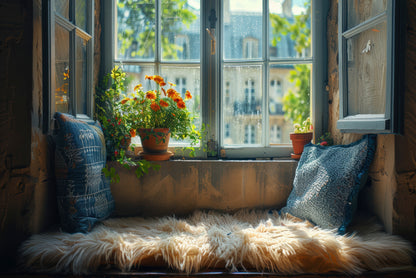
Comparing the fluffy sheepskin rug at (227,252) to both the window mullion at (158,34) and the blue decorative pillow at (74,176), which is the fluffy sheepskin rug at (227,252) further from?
the window mullion at (158,34)

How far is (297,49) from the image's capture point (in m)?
4.61

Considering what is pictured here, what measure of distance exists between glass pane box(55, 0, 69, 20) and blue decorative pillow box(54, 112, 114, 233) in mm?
636

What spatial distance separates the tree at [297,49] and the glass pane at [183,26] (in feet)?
2.60

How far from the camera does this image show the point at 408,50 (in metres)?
1.35

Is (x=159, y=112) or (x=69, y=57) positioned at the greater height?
(x=69, y=57)

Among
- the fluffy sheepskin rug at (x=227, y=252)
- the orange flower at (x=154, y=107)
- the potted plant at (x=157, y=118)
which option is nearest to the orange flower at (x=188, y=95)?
the potted plant at (x=157, y=118)

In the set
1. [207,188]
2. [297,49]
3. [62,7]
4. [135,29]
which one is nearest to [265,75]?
[207,188]

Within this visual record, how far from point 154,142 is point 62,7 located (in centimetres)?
100

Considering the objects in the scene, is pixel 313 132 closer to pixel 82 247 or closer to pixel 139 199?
pixel 139 199

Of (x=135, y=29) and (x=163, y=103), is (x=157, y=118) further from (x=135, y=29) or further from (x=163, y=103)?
(x=135, y=29)

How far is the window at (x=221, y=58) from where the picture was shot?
208 cm

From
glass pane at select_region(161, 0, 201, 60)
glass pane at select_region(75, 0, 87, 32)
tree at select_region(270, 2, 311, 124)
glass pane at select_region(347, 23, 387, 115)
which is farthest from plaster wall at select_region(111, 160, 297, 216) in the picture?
glass pane at select_region(75, 0, 87, 32)

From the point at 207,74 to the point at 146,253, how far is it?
134 cm

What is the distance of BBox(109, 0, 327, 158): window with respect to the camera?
2.08m
